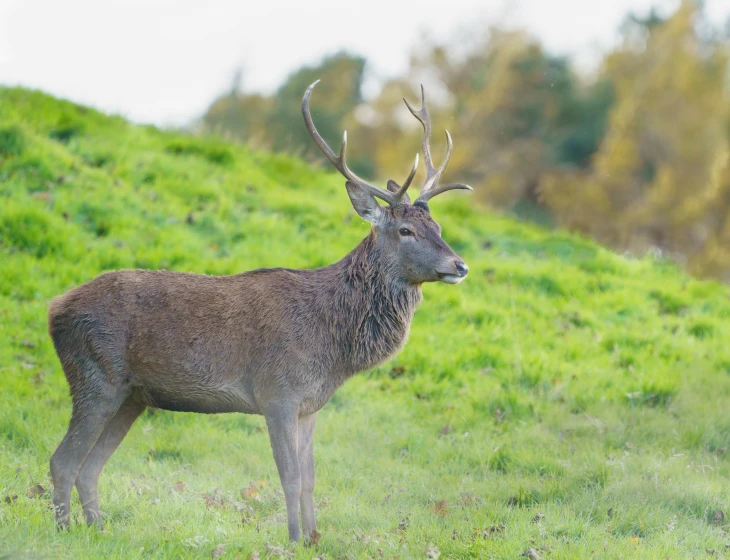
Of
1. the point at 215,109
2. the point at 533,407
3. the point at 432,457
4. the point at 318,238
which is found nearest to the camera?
the point at 432,457

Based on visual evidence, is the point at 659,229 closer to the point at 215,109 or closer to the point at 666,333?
the point at 215,109

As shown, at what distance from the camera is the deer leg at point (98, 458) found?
5.74 meters

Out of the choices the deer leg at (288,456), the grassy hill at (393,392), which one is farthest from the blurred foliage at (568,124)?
the deer leg at (288,456)

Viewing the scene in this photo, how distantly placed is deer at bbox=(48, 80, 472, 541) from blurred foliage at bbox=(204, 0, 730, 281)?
21.9 metres

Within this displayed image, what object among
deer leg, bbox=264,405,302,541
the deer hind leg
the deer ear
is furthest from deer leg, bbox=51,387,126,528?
the deer ear

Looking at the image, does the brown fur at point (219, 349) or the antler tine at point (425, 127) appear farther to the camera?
the antler tine at point (425, 127)

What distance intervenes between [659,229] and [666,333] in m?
20.7

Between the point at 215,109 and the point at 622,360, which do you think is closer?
the point at 622,360

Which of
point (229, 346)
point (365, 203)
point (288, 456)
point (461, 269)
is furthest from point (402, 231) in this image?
point (288, 456)

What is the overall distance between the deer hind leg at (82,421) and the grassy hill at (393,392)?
0.19 m

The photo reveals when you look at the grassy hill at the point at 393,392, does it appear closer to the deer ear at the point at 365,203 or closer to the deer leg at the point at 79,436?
the deer leg at the point at 79,436

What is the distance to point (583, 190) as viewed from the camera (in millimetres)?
30688

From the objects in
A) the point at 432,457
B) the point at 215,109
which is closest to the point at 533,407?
the point at 432,457

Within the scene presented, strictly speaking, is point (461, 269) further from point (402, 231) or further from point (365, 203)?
point (365, 203)
